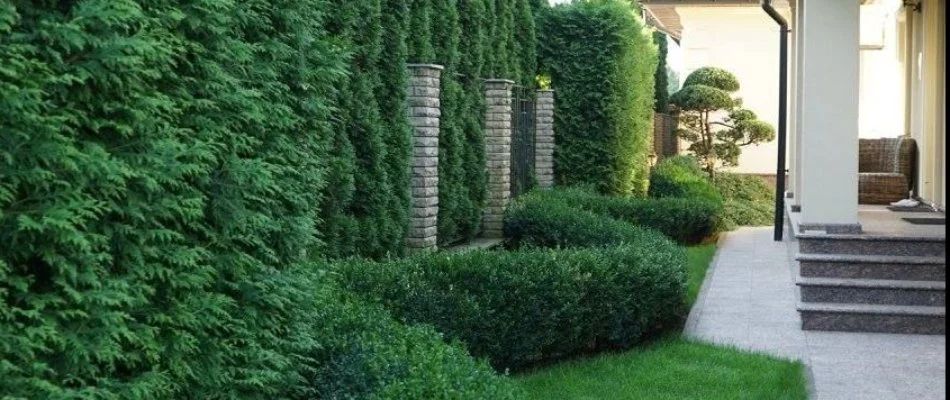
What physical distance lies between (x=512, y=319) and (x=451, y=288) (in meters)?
0.52

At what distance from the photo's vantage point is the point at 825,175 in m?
10.5

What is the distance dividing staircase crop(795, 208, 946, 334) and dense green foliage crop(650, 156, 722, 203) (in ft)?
32.5

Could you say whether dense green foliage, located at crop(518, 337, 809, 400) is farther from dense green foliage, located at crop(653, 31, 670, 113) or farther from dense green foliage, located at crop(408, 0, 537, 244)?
dense green foliage, located at crop(653, 31, 670, 113)

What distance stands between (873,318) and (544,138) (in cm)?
965

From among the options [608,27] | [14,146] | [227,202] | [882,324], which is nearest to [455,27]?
[882,324]

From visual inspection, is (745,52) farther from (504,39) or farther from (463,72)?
(463,72)

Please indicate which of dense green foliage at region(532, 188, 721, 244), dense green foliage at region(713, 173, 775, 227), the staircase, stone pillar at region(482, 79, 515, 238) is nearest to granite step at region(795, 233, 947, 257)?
the staircase

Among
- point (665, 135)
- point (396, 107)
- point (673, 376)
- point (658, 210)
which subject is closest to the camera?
point (673, 376)

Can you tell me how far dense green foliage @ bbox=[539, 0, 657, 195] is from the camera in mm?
19797

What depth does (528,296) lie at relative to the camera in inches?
328

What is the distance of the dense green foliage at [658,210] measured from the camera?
1652cm

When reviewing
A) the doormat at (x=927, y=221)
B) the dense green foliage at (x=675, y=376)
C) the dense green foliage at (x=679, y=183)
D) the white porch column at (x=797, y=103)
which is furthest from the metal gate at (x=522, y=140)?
the dense green foliage at (x=675, y=376)

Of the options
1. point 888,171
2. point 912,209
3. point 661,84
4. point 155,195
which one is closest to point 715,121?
point 661,84

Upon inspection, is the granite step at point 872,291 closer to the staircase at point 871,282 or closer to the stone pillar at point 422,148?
the staircase at point 871,282
